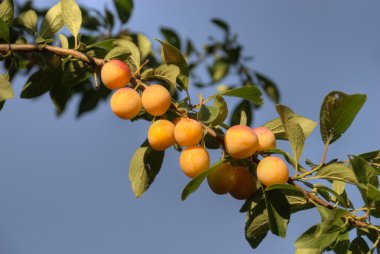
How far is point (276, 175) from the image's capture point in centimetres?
92

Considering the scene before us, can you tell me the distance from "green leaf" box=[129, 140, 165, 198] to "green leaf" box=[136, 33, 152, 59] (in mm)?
1092

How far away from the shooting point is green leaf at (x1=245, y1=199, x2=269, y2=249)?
3.33ft

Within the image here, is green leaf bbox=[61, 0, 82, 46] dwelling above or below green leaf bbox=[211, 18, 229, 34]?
below

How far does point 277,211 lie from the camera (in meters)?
0.97

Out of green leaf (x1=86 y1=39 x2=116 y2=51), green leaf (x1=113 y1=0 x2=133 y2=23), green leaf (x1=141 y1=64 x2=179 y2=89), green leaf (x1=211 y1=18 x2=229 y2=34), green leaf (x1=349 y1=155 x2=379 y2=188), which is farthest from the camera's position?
green leaf (x1=211 y1=18 x2=229 y2=34)

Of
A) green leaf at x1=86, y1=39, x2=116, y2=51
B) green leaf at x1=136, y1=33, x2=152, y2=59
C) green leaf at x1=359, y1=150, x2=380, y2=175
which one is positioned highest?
green leaf at x1=136, y1=33, x2=152, y2=59

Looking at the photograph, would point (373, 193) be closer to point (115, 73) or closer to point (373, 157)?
point (373, 157)

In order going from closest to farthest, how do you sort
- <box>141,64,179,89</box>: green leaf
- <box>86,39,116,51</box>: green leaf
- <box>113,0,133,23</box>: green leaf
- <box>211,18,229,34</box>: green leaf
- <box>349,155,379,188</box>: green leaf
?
<box>349,155,379,188</box>: green leaf < <box>141,64,179,89</box>: green leaf < <box>86,39,116,51</box>: green leaf < <box>113,0,133,23</box>: green leaf < <box>211,18,229,34</box>: green leaf

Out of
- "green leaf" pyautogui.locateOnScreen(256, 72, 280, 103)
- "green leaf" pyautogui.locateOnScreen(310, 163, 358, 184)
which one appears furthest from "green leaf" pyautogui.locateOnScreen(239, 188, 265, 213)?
"green leaf" pyautogui.locateOnScreen(256, 72, 280, 103)

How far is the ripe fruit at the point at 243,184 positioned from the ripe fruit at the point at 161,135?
0.49 feet

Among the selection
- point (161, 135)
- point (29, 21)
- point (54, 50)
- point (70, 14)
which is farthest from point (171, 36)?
point (161, 135)

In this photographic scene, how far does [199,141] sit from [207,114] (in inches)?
2.4

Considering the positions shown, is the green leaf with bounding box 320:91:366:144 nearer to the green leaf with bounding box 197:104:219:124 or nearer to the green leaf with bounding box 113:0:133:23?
the green leaf with bounding box 197:104:219:124

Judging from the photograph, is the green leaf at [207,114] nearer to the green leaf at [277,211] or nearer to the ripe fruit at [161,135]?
the ripe fruit at [161,135]
